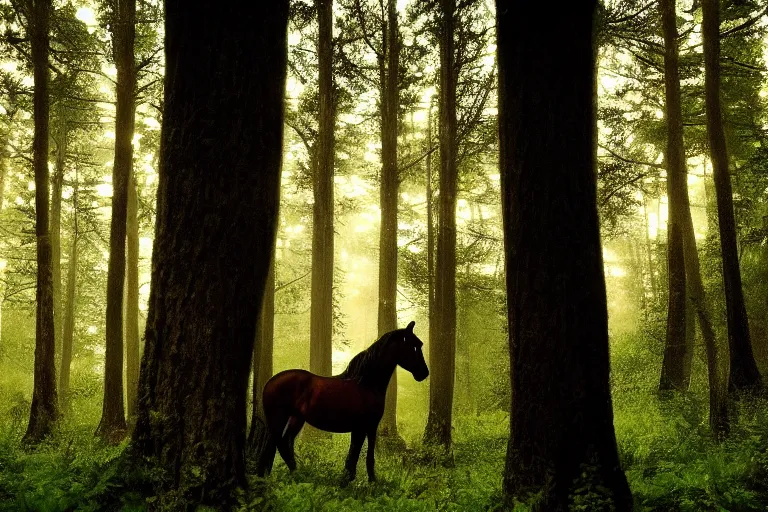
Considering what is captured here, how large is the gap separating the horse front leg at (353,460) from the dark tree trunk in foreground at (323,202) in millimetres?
7531

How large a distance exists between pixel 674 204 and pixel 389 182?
7728mm

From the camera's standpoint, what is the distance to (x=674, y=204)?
15125mm

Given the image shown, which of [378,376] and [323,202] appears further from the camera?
[323,202]

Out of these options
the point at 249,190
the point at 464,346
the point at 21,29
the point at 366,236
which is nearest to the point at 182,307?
the point at 249,190

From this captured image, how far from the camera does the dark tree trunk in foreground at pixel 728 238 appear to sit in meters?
11.0

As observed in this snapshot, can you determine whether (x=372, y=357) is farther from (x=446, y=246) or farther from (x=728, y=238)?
(x=728, y=238)

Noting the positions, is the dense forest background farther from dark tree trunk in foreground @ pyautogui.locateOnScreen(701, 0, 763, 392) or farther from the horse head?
the horse head

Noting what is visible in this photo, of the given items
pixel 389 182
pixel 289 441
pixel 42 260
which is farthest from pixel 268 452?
pixel 389 182

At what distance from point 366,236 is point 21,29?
27.1 m

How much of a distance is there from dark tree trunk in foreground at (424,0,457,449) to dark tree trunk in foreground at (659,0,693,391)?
570cm

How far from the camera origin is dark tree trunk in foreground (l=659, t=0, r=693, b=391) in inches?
564

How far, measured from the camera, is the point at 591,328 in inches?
194

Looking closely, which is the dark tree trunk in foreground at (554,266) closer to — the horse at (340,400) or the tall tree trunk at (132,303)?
the horse at (340,400)

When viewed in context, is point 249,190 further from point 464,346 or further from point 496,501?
point 464,346
